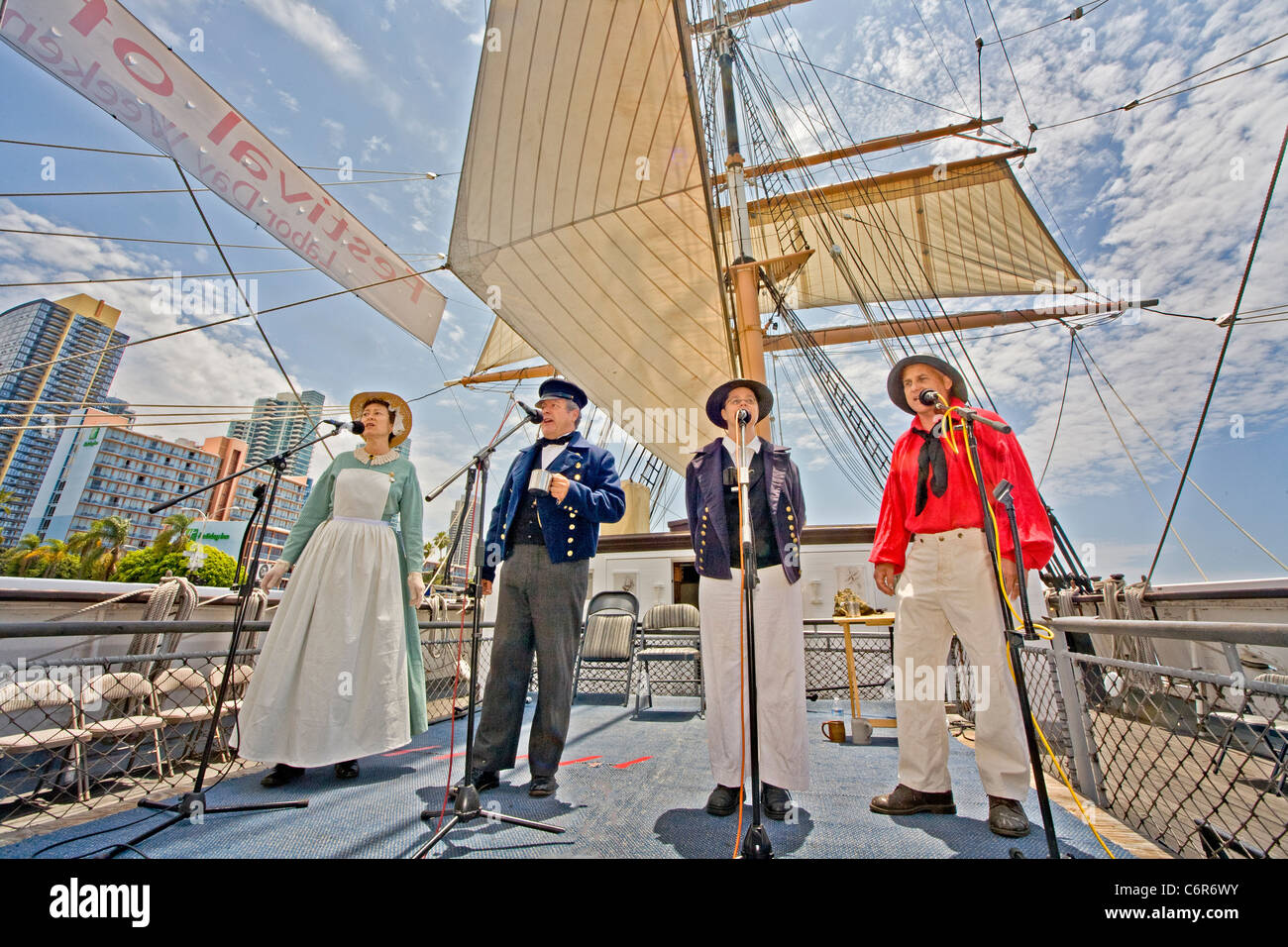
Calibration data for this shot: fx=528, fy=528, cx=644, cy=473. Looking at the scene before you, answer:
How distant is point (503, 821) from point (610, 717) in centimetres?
268

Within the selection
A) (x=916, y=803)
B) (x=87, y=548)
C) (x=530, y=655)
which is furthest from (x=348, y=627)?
(x=87, y=548)

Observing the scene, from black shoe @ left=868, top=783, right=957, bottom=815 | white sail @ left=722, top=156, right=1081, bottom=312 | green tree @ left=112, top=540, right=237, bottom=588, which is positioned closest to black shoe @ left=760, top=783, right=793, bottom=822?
black shoe @ left=868, top=783, right=957, bottom=815

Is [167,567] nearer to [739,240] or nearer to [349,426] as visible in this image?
[739,240]

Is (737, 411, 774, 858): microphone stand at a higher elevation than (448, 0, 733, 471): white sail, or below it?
below

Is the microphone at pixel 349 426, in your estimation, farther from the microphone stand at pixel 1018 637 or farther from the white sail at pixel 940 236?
the white sail at pixel 940 236

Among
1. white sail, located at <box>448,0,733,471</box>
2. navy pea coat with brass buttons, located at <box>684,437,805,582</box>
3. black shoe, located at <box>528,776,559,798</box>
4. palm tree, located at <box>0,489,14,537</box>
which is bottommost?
black shoe, located at <box>528,776,559,798</box>

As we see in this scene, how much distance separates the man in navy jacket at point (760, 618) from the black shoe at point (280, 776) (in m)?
1.88

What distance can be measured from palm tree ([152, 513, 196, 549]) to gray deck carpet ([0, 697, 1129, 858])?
2035 inches

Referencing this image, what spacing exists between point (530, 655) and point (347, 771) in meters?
1.05

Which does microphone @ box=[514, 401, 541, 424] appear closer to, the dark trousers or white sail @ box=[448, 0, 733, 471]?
the dark trousers

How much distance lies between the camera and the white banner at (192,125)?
2.99 metres

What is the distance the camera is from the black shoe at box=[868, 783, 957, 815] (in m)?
2.00

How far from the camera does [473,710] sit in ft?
5.92
